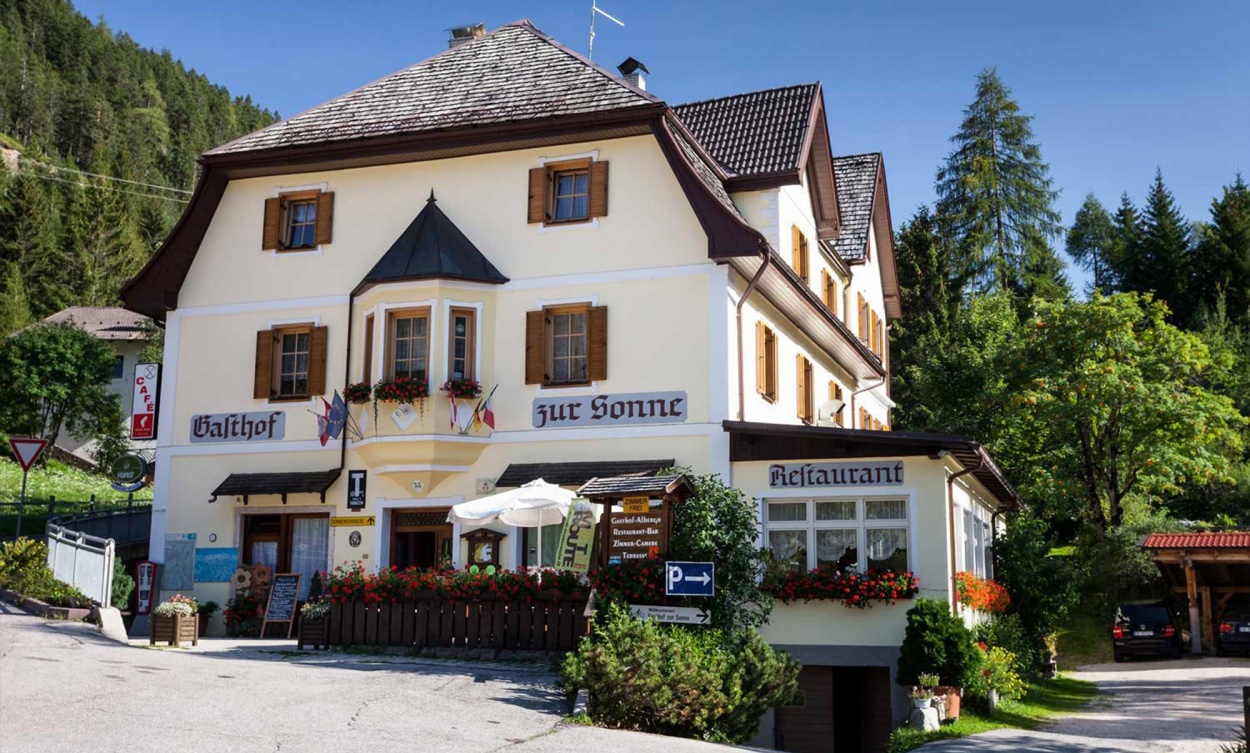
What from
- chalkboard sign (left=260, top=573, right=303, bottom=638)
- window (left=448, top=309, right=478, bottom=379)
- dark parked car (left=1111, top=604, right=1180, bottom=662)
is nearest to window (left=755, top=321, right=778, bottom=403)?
window (left=448, top=309, right=478, bottom=379)

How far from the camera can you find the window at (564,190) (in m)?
21.8

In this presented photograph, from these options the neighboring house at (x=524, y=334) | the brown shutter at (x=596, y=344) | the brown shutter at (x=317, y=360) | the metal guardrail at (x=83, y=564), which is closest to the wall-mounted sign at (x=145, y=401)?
the neighboring house at (x=524, y=334)

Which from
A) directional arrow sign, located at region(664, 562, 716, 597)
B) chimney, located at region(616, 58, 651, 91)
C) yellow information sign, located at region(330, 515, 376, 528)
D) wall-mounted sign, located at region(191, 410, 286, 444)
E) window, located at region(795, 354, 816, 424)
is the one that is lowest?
directional arrow sign, located at region(664, 562, 716, 597)

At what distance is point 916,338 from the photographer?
5219cm

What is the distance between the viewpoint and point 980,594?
69.4 ft

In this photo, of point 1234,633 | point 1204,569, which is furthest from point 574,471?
point 1204,569

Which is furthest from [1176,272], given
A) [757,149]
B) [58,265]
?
[58,265]

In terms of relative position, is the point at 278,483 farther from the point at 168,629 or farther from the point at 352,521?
the point at 168,629

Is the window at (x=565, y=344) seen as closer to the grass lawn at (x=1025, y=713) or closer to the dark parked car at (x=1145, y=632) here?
the grass lawn at (x=1025, y=713)

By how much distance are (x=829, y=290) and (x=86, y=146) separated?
398ft

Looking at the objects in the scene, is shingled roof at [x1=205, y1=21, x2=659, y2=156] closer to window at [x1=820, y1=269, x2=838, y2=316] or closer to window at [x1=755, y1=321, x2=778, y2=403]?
window at [x1=755, y1=321, x2=778, y2=403]

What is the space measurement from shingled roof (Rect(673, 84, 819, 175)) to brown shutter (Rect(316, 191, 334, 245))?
733 centimetres

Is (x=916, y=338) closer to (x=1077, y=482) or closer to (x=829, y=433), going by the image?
(x=1077, y=482)

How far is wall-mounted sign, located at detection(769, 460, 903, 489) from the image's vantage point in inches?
750
